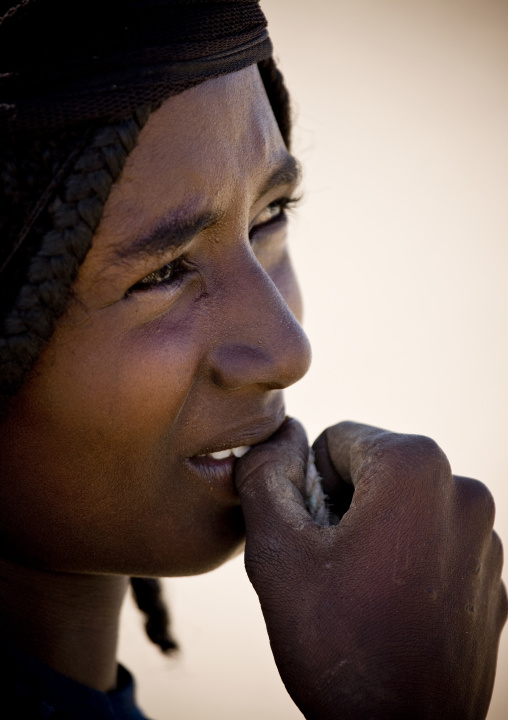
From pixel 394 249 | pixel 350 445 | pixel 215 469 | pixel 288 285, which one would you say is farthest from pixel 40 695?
pixel 394 249

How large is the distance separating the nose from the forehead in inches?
7.1

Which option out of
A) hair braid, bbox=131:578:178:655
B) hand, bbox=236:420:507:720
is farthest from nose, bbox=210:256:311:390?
hair braid, bbox=131:578:178:655

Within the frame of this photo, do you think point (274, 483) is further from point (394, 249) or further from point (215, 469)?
point (394, 249)

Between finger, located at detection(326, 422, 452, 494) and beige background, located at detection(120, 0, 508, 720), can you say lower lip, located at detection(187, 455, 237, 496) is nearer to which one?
finger, located at detection(326, 422, 452, 494)

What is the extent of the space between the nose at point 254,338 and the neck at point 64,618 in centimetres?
69

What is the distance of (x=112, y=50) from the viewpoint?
1.47 meters

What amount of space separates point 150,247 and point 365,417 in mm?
3148

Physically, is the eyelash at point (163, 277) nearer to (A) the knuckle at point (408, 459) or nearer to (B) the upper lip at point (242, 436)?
(B) the upper lip at point (242, 436)

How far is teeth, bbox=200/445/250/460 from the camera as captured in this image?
1690mm

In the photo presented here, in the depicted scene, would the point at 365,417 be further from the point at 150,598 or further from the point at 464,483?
the point at 464,483

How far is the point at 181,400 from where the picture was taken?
61.4 inches

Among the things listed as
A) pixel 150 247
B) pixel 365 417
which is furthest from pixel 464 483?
pixel 365 417

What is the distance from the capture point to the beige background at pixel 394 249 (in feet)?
14.7

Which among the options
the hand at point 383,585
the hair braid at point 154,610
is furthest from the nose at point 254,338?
the hair braid at point 154,610
